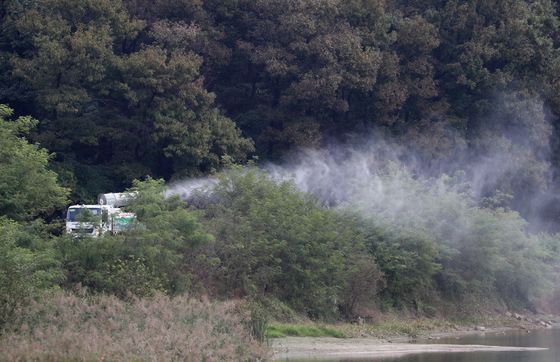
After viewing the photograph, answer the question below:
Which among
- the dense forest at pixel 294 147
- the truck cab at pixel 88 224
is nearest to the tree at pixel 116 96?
the dense forest at pixel 294 147

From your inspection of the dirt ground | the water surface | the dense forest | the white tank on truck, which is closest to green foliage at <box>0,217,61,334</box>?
the dense forest

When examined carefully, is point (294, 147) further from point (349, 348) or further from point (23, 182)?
point (23, 182)

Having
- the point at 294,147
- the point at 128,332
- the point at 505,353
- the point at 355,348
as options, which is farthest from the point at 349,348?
the point at 294,147

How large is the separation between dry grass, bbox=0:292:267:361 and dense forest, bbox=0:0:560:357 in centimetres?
344

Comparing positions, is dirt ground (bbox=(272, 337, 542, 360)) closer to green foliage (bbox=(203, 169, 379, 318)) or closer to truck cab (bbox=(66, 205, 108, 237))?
green foliage (bbox=(203, 169, 379, 318))

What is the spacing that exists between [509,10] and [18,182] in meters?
36.6

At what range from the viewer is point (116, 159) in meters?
55.0

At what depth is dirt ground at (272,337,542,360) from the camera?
37.1 m

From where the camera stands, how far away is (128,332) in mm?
29656

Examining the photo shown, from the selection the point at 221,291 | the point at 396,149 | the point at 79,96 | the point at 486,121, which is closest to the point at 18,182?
the point at 221,291

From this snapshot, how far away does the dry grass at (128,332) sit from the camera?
27.5 meters

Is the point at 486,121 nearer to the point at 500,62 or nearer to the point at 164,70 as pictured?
the point at 500,62

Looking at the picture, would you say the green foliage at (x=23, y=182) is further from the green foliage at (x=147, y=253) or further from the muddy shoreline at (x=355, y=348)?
the muddy shoreline at (x=355, y=348)

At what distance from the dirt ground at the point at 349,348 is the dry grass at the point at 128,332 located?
3077 mm
